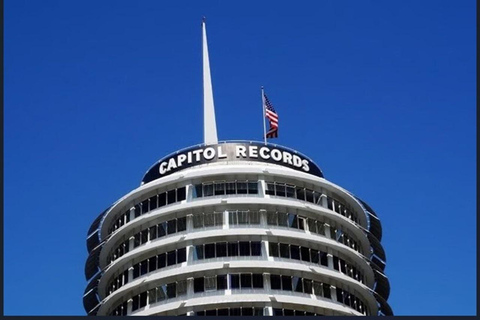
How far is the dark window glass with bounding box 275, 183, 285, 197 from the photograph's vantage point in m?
88.7

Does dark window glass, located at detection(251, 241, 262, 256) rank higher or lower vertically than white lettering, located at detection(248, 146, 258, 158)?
lower

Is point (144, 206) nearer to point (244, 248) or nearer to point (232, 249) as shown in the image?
point (232, 249)

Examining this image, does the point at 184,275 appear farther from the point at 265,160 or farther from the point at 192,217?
the point at 265,160

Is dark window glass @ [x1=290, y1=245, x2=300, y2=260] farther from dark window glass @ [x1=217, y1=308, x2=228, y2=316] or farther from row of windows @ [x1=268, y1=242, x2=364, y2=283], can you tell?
dark window glass @ [x1=217, y1=308, x2=228, y2=316]

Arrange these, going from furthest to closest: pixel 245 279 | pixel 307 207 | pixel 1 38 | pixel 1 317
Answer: pixel 307 207, pixel 245 279, pixel 1 38, pixel 1 317

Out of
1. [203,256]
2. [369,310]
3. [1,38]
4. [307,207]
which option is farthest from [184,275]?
[1,38]

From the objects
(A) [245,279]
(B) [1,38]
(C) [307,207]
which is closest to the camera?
(B) [1,38]

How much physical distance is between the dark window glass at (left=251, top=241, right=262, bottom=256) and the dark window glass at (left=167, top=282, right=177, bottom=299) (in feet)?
27.1

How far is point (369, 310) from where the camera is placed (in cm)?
8956

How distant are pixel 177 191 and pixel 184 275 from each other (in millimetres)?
10416

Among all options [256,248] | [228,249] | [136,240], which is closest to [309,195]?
[256,248]

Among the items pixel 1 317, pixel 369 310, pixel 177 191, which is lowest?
pixel 1 317

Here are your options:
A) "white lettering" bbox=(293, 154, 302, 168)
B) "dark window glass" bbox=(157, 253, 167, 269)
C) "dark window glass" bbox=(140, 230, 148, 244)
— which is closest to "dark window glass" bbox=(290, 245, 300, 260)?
"white lettering" bbox=(293, 154, 302, 168)

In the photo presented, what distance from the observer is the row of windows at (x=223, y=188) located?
87.9 m
